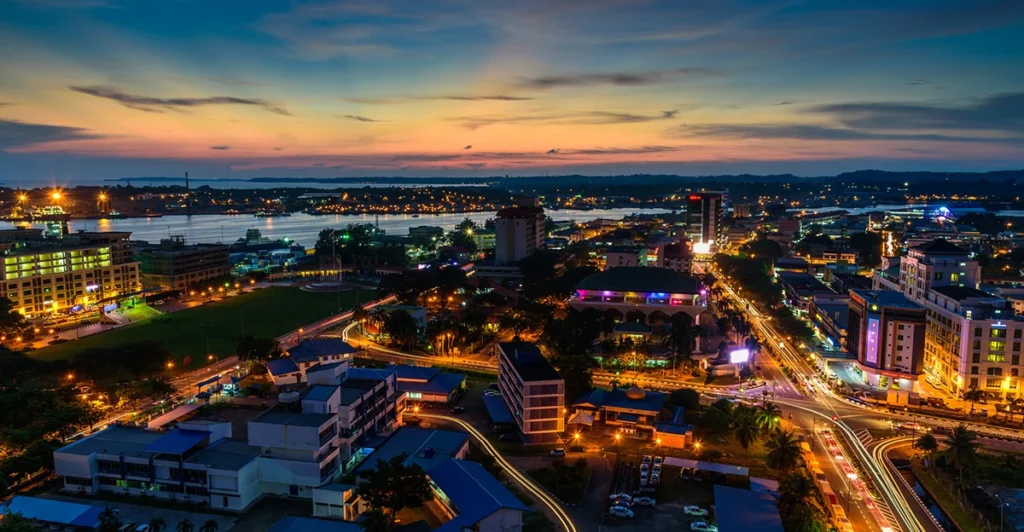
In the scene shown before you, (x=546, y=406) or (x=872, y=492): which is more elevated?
(x=546, y=406)

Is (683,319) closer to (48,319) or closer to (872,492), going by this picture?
(872,492)

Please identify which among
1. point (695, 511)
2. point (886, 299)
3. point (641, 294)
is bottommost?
point (695, 511)

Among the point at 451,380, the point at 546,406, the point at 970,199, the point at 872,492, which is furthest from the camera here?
the point at 970,199

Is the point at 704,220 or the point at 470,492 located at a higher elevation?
the point at 704,220

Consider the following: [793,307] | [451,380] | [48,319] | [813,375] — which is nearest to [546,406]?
[451,380]

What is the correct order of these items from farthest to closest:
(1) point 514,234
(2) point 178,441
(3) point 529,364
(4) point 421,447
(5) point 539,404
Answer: (1) point 514,234
(3) point 529,364
(5) point 539,404
(4) point 421,447
(2) point 178,441

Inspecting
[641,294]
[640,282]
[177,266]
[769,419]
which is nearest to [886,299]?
[769,419]

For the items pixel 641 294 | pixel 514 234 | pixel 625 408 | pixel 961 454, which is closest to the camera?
pixel 961 454

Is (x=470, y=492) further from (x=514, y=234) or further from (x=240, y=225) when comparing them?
(x=240, y=225)

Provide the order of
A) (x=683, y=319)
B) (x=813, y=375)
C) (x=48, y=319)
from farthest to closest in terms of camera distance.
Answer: (x=48, y=319), (x=683, y=319), (x=813, y=375)
